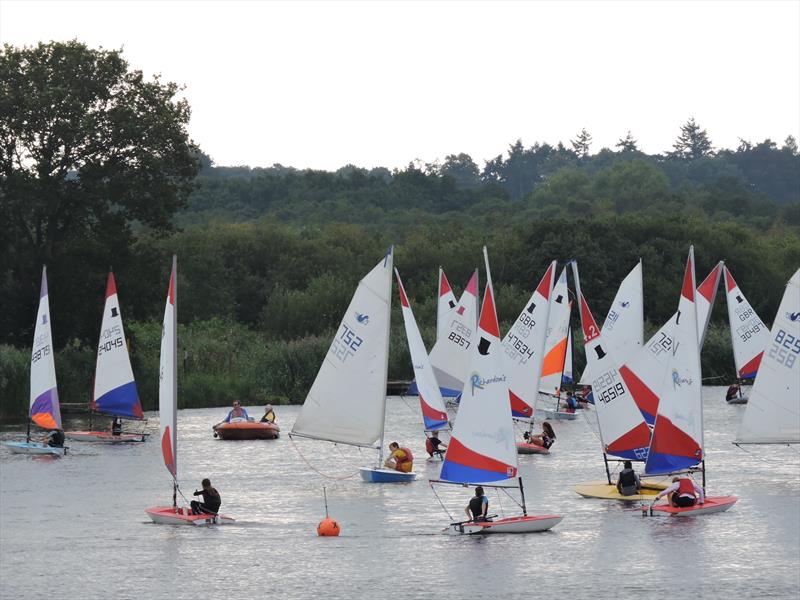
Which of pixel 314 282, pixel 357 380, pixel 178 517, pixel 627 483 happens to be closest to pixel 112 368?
pixel 357 380

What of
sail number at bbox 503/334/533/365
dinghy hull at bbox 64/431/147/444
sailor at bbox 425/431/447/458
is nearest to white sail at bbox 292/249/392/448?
sailor at bbox 425/431/447/458

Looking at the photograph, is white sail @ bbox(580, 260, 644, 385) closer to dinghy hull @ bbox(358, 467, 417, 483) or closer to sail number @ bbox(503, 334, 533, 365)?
sail number @ bbox(503, 334, 533, 365)

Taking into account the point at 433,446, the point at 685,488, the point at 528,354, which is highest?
the point at 528,354

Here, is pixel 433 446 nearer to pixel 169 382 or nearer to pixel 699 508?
pixel 699 508

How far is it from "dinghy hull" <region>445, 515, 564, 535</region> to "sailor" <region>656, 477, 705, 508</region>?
3.76 m

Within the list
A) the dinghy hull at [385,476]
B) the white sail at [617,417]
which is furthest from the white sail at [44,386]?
the white sail at [617,417]

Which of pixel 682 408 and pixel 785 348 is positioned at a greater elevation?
pixel 785 348

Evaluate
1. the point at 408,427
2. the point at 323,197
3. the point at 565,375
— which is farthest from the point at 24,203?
the point at 323,197

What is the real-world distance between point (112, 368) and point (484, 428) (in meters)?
25.8

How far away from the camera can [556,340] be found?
6925cm

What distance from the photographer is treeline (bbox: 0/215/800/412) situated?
255 ft

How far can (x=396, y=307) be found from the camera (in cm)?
9419

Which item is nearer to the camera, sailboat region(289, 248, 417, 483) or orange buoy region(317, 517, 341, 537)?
orange buoy region(317, 517, 341, 537)

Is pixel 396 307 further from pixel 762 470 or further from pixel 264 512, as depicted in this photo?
pixel 264 512
